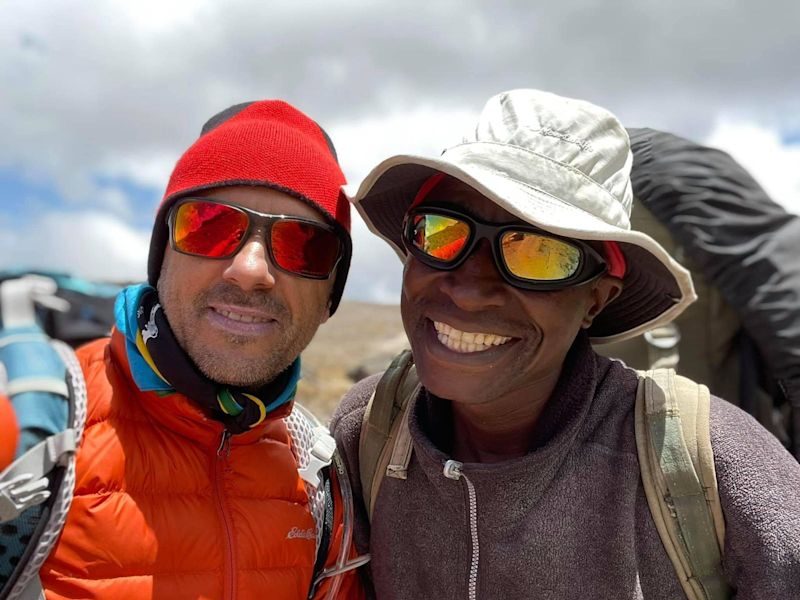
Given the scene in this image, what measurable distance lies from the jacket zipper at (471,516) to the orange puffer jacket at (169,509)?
63cm

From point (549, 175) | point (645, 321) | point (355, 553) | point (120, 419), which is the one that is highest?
point (549, 175)

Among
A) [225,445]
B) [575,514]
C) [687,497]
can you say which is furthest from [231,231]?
[687,497]

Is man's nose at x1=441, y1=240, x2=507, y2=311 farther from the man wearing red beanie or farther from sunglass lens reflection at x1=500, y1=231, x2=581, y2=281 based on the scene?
the man wearing red beanie

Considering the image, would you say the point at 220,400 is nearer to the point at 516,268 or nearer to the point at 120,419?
the point at 120,419

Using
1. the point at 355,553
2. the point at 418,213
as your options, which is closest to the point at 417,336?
the point at 418,213

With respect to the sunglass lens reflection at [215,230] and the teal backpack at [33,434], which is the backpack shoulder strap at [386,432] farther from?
the teal backpack at [33,434]

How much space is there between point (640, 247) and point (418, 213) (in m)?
0.87

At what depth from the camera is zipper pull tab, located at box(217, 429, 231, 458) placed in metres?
2.66

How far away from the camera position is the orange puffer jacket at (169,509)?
2297 mm

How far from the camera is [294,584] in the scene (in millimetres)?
Answer: 2623

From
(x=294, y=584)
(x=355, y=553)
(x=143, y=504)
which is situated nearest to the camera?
(x=143, y=504)

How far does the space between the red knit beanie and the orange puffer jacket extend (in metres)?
0.71

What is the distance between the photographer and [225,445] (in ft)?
8.82

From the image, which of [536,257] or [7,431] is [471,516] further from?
[7,431]
